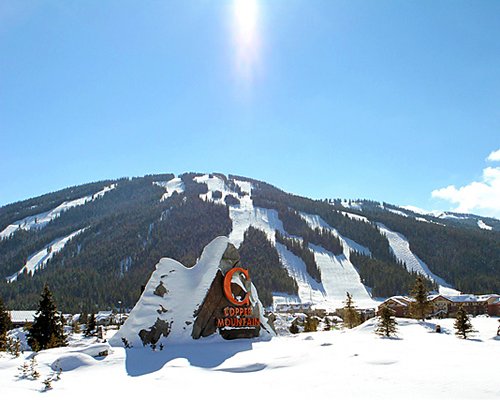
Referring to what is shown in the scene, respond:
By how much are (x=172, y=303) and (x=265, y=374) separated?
13.0 metres

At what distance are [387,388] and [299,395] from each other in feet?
9.29

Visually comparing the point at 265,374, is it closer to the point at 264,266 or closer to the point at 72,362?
the point at 72,362

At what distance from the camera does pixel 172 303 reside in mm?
29062

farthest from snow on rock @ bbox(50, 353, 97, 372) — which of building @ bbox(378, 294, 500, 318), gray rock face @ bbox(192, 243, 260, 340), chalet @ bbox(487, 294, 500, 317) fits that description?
chalet @ bbox(487, 294, 500, 317)

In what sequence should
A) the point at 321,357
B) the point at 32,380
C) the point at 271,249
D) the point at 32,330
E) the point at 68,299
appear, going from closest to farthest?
1. the point at 32,380
2. the point at 321,357
3. the point at 32,330
4. the point at 68,299
5. the point at 271,249

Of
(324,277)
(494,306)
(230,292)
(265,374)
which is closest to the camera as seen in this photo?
(265,374)

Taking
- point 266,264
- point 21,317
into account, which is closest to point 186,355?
Answer: point 21,317

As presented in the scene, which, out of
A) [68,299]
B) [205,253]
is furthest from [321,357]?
[68,299]

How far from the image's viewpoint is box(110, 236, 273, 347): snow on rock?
27.1m

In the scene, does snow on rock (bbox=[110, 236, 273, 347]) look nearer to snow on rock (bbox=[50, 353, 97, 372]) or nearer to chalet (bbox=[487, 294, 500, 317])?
snow on rock (bbox=[50, 353, 97, 372])

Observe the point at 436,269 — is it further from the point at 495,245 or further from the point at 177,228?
the point at 177,228

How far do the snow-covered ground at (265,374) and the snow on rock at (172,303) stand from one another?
119 inches

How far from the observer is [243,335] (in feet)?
95.8

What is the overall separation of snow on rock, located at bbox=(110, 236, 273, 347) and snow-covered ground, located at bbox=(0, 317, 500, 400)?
3.02 metres
